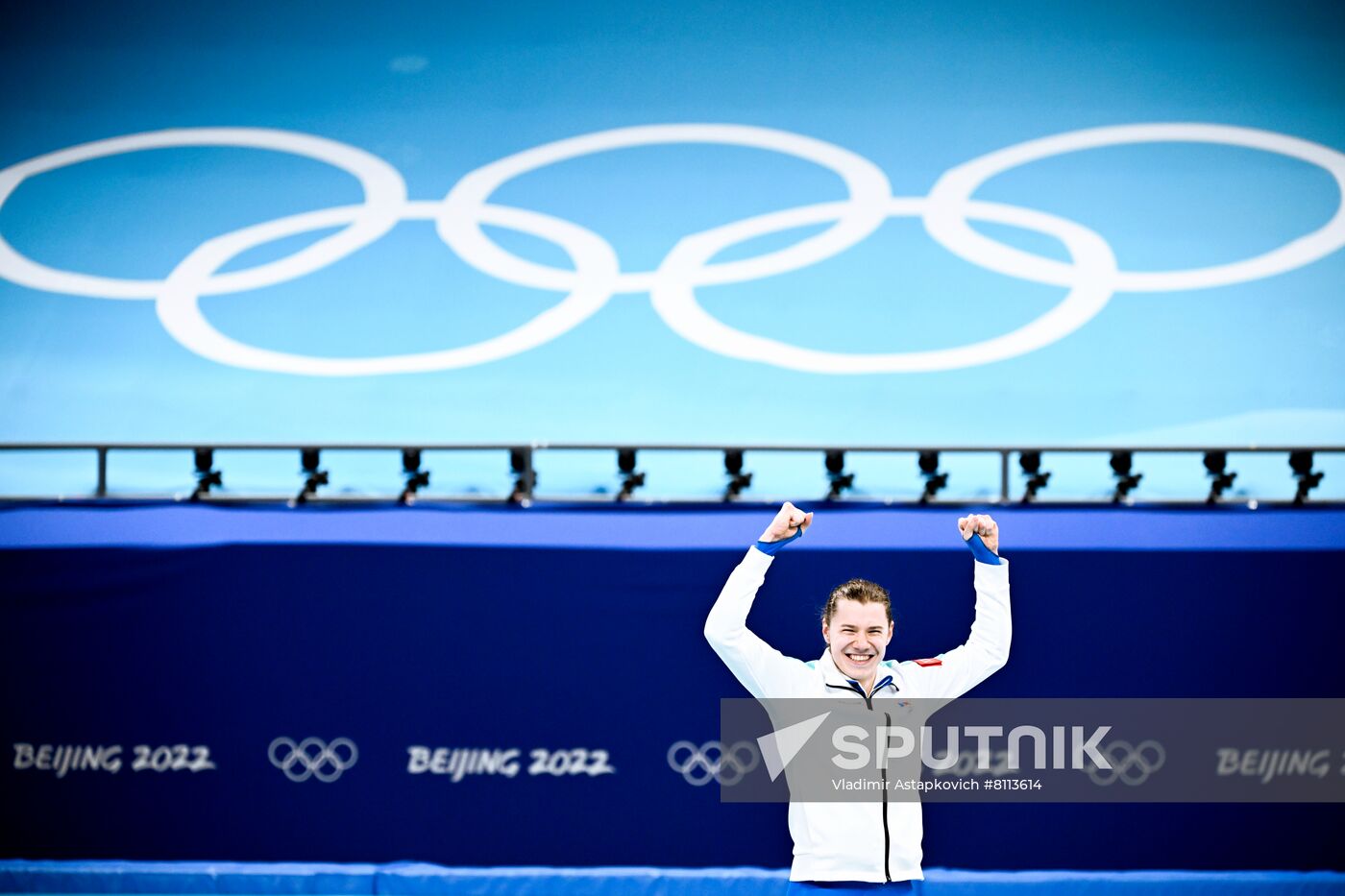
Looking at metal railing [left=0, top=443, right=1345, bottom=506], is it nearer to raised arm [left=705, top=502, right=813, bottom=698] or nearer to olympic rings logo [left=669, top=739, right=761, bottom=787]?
olympic rings logo [left=669, top=739, right=761, bottom=787]

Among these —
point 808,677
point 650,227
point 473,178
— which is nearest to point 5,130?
point 473,178

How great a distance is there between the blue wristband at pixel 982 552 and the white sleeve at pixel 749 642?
1.52 feet

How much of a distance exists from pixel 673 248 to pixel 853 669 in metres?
3.90

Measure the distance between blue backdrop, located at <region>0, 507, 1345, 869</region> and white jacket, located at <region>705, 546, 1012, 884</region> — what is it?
1836 millimetres

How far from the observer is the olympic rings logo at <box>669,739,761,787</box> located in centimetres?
463

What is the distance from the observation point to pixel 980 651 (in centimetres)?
278

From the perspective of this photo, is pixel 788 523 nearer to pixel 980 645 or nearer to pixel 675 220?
pixel 980 645

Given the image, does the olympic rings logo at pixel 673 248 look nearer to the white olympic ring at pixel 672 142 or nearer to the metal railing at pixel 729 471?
the white olympic ring at pixel 672 142

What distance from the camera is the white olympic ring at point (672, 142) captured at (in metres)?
6.07

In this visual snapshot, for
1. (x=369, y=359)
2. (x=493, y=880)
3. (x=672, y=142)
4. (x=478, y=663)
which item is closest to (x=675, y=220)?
(x=672, y=142)

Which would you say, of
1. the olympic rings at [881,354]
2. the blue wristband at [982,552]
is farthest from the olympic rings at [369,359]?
the blue wristband at [982,552]

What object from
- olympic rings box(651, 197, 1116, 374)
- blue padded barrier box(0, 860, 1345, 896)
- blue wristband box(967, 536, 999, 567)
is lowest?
blue padded barrier box(0, 860, 1345, 896)

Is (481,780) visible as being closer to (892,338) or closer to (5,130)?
(892,338)

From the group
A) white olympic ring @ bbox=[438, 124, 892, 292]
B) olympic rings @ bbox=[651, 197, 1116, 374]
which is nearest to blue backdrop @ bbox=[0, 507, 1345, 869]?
olympic rings @ bbox=[651, 197, 1116, 374]
